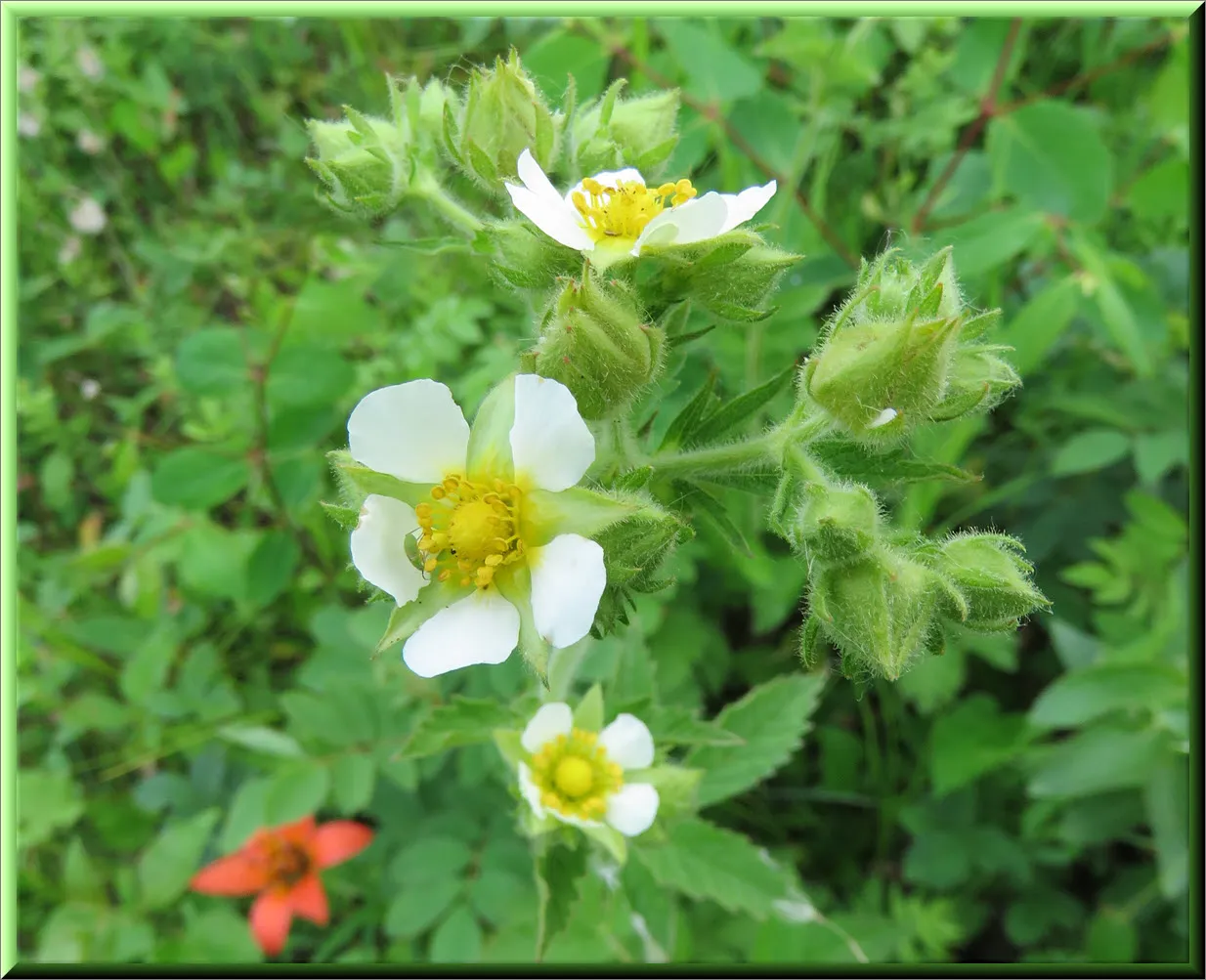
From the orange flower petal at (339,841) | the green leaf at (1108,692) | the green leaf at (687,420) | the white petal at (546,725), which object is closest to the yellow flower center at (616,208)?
the green leaf at (687,420)

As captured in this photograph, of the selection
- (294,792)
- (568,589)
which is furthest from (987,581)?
(294,792)

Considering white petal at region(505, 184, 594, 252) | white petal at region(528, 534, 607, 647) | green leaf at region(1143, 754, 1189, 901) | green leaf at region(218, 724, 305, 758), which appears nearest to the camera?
white petal at region(528, 534, 607, 647)

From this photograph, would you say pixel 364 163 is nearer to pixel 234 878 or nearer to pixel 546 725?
pixel 546 725

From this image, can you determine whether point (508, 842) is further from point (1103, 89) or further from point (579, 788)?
point (1103, 89)

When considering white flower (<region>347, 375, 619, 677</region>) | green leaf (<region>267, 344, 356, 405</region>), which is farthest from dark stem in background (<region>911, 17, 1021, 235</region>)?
white flower (<region>347, 375, 619, 677</region>)

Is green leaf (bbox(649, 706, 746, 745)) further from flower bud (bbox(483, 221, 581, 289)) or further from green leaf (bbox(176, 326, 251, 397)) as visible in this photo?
green leaf (bbox(176, 326, 251, 397))

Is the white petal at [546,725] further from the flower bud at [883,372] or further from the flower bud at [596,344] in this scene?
the flower bud at [883,372]

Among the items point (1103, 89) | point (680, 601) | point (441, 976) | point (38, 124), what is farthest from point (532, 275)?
point (38, 124)
